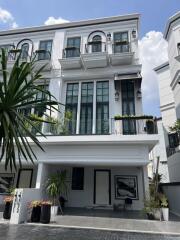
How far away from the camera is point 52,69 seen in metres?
14.0

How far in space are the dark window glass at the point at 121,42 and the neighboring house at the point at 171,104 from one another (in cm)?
398

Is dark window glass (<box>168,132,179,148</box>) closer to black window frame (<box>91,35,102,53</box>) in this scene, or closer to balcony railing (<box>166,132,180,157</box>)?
balcony railing (<box>166,132,180,157</box>)

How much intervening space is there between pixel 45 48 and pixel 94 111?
663 centimetres

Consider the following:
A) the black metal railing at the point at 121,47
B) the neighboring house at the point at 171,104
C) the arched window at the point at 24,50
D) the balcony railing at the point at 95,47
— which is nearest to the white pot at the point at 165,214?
the neighboring house at the point at 171,104

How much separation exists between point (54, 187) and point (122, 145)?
12.3 feet

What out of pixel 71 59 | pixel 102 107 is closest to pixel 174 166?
pixel 102 107

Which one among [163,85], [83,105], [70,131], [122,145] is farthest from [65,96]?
[163,85]

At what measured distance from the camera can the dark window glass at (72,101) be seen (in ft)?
41.4

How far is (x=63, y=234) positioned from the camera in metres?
6.03

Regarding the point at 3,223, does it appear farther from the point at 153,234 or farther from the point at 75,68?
the point at 75,68

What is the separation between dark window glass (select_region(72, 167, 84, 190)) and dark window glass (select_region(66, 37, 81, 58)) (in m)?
8.04

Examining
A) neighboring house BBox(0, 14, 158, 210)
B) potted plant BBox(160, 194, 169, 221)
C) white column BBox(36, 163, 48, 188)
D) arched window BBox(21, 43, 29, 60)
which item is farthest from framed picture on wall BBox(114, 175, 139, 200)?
arched window BBox(21, 43, 29, 60)

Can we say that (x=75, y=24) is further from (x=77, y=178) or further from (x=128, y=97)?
(x=77, y=178)

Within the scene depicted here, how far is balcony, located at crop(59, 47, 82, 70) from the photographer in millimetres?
13339
